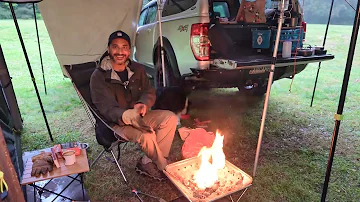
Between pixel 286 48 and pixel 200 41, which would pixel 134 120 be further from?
pixel 286 48

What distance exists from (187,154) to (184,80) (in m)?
1.33

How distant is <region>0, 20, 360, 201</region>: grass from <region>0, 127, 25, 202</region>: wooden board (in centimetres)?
99

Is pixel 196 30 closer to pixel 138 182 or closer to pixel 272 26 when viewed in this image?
pixel 272 26

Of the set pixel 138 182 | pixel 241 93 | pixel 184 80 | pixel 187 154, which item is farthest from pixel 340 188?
pixel 241 93

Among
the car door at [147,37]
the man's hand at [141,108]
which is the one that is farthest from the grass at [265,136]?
the car door at [147,37]

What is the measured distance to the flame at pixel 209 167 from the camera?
1.80 meters

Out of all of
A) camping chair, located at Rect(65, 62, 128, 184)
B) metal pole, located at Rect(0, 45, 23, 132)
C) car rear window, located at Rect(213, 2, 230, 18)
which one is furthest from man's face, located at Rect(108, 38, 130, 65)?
car rear window, located at Rect(213, 2, 230, 18)

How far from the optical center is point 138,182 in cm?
247

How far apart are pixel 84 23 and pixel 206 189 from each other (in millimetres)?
3569

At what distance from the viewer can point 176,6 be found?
3.90 metres

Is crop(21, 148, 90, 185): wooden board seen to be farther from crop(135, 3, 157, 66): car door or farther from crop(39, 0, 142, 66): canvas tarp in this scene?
crop(135, 3, 157, 66): car door

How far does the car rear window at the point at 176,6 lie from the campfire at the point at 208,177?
2.28m

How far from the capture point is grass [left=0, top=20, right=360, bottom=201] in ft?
7.79

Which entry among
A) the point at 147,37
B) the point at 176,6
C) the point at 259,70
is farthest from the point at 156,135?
the point at 147,37
